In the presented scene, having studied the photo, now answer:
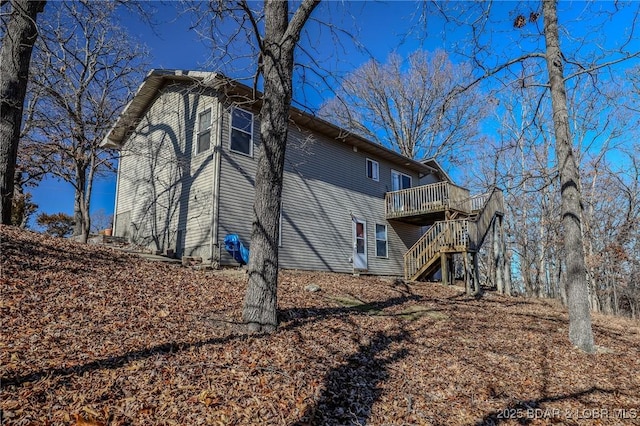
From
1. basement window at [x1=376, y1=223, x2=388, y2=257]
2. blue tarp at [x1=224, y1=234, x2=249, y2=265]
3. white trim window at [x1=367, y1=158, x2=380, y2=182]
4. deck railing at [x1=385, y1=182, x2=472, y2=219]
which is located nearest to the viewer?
blue tarp at [x1=224, y1=234, x2=249, y2=265]

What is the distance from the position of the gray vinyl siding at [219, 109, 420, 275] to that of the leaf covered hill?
3.84 m

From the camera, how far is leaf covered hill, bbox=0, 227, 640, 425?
3.32 meters

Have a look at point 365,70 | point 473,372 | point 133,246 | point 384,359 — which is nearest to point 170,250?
point 133,246

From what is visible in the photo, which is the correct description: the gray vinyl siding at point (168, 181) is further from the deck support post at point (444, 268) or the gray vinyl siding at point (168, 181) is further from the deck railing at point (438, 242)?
the deck support post at point (444, 268)

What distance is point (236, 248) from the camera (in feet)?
34.8

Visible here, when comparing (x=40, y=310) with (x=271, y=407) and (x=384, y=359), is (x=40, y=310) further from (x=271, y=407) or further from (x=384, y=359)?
(x=384, y=359)

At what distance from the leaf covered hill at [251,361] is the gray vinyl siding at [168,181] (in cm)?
341

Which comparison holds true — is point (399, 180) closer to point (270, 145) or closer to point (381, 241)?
point (381, 241)

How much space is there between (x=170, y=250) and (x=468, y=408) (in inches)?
378

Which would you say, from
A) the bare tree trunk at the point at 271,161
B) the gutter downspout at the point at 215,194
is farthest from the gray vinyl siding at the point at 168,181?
→ the bare tree trunk at the point at 271,161

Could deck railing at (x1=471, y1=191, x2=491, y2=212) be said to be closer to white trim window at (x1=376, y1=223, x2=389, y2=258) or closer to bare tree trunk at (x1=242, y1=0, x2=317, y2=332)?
white trim window at (x1=376, y1=223, x2=389, y2=258)

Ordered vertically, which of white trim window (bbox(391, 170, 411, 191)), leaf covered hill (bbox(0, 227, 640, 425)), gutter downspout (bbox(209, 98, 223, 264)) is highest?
white trim window (bbox(391, 170, 411, 191))

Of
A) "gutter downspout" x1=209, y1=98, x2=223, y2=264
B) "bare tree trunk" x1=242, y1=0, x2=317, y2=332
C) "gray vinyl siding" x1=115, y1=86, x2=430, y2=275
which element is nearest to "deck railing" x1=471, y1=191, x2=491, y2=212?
"gray vinyl siding" x1=115, y1=86, x2=430, y2=275

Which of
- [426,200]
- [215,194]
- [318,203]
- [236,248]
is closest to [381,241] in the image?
Result: [426,200]
